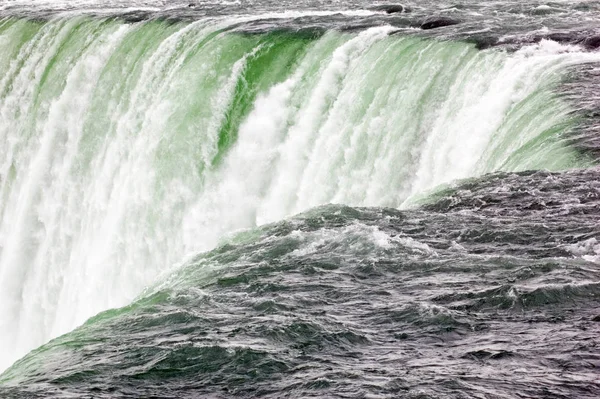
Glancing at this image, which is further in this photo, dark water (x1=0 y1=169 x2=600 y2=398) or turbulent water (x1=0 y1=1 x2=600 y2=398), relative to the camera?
turbulent water (x1=0 y1=1 x2=600 y2=398)

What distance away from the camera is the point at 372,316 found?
1033 cm

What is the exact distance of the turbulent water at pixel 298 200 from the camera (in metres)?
9.42

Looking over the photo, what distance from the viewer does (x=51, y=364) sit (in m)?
9.97

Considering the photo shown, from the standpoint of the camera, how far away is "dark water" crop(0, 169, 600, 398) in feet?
29.0

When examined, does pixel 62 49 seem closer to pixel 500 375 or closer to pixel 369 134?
pixel 369 134

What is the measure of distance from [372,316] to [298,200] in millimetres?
10117

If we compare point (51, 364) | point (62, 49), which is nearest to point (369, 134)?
point (51, 364)

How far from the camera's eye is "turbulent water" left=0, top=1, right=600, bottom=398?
942 centimetres

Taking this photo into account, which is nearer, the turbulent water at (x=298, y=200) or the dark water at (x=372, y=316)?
the dark water at (x=372, y=316)

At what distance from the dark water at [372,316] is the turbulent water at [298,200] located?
3 cm

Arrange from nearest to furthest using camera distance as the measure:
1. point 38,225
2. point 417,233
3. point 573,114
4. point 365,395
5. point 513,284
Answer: point 365,395
point 513,284
point 417,233
point 573,114
point 38,225

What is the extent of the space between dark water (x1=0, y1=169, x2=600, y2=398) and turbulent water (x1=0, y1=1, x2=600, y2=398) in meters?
0.03

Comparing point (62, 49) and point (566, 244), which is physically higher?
point (62, 49)

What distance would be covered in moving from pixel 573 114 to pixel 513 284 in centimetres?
643
